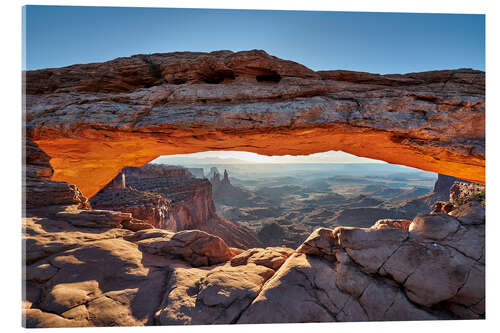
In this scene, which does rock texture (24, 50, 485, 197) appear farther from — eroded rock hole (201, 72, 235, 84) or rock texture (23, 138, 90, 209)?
rock texture (23, 138, 90, 209)

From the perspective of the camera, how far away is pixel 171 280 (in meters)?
4.16

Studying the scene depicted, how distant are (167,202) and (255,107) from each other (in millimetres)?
18694

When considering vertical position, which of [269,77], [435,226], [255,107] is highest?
[269,77]

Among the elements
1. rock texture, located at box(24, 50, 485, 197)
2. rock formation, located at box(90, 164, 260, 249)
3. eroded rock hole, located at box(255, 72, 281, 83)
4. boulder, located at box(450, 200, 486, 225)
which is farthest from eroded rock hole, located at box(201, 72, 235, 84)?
rock formation, located at box(90, 164, 260, 249)

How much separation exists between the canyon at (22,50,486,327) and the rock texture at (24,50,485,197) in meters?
0.04

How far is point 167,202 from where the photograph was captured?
20.1m

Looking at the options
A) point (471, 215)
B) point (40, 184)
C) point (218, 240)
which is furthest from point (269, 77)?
point (40, 184)

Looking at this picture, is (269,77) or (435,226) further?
(269,77)

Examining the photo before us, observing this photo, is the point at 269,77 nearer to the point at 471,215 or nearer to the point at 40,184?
the point at 471,215

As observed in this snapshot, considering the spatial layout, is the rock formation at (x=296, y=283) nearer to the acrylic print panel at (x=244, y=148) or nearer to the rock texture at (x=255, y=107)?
the acrylic print panel at (x=244, y=148)

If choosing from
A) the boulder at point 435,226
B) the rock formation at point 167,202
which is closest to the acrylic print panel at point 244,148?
the boulder at point 435,226

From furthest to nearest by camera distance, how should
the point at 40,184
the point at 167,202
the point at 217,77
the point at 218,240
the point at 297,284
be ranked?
the point at 167,202 < the point at 40,184 < the point at 218,240 < the point at 217,77 < the point at 297,284

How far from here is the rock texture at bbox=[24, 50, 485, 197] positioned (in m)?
4.27
